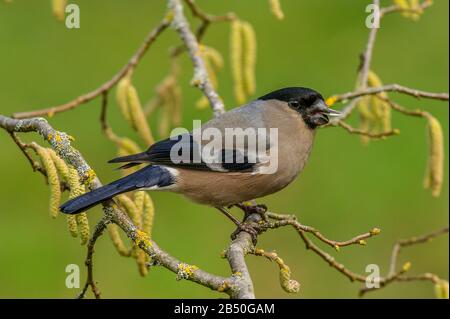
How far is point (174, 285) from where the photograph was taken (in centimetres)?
644

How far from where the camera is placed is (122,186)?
388 cm

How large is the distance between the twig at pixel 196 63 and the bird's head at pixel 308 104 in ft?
1.25

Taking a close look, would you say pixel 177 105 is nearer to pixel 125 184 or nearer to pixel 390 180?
pixel 125 184

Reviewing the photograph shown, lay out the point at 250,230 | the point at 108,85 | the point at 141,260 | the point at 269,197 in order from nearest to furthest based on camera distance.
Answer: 1. the point at 141,260
2. the point at 250,230
3. the point at 108,85
4. the point at 269,197

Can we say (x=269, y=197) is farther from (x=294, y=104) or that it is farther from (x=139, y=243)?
(x=139, y=243)

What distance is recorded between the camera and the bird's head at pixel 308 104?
4691mm

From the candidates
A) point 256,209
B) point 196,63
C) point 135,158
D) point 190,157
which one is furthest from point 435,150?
point 135,158

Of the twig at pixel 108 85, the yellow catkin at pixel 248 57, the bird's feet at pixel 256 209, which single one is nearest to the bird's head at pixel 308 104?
the yellow catkin at pixel 248 57

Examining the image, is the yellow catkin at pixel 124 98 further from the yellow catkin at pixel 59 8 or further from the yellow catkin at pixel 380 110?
the yellow catkin at pixel 380 110

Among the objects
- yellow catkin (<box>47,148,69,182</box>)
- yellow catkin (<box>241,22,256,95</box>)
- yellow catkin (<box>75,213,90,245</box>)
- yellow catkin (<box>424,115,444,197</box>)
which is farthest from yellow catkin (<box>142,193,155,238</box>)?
yellow catkin (<box>424,115,444,197</box>)

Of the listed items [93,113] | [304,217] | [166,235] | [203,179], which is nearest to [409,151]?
[304,217]

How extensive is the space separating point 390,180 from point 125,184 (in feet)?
13.9

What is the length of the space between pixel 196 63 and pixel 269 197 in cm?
273

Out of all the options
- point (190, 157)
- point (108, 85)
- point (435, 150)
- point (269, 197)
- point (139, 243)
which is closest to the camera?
point (139, 243)
